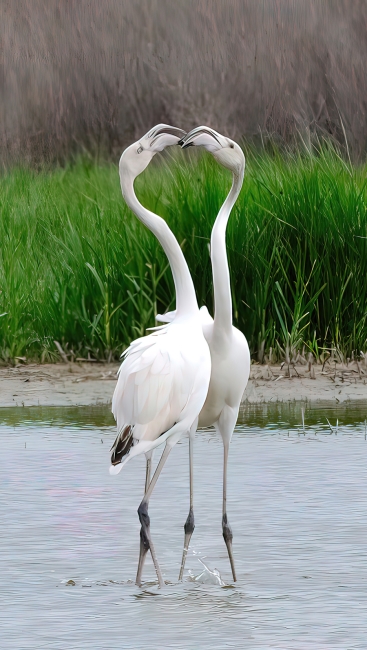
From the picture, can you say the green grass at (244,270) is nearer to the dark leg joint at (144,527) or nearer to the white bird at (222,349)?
the white bird at (222,349)

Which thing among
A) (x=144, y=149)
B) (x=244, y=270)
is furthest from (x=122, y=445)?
(x=244, y=270)

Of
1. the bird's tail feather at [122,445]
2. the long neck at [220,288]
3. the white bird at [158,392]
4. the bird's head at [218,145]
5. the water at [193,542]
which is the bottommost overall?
the water at [193,542]

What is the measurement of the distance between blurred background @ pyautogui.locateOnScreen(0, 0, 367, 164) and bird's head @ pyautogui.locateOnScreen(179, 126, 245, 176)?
11704 millimetres

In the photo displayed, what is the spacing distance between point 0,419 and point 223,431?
2777 mm

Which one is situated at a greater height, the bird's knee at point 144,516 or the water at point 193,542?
the bird's knee at point 144,516

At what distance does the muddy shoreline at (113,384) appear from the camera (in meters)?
8.16

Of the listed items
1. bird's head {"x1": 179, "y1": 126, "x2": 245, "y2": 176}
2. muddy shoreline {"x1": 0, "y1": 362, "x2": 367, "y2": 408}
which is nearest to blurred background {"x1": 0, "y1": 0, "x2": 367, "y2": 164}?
muddy shoreline {"x1": 0, "y1": 362, "x2": 367, "y2": 408}

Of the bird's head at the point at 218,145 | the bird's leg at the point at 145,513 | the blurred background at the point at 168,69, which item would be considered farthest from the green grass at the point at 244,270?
the blurred background at the point at 168,69

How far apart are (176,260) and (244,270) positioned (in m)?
3.91

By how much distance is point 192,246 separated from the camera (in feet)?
28.3

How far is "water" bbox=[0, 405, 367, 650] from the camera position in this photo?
408 centimetres

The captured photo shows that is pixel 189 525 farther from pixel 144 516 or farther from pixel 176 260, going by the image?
pixel 176 260

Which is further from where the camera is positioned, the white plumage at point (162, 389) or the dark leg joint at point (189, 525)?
the dark leg joint at point (189, 525)

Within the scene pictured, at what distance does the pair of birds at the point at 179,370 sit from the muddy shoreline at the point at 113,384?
3.10m
